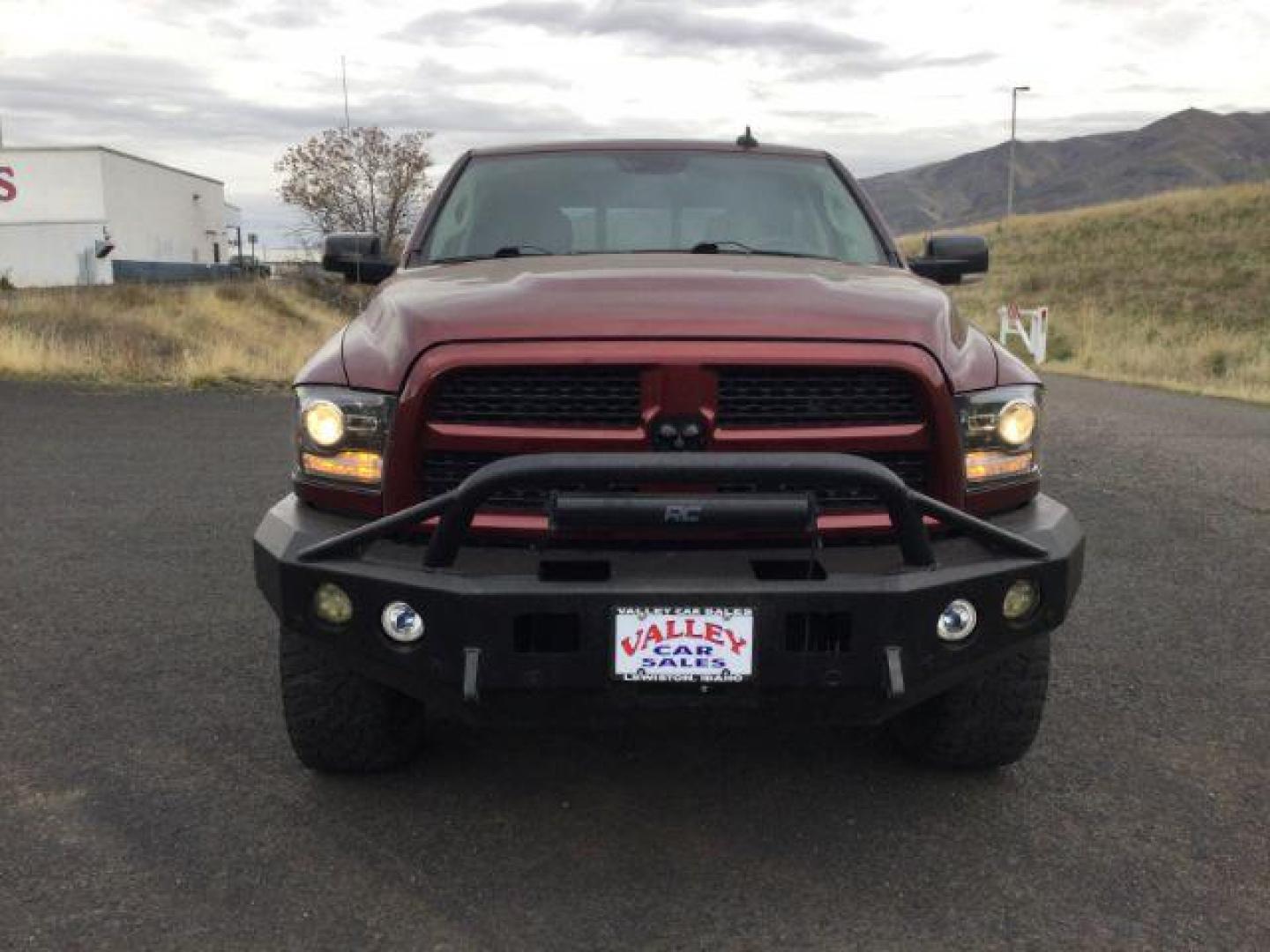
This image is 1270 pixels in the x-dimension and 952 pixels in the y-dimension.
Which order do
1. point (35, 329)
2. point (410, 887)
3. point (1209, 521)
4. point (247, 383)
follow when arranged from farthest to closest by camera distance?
point (35, 329) < point (247, 383) < point (1209, 521) < point (410, 887)

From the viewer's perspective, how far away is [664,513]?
231cm

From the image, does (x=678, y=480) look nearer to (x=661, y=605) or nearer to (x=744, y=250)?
(x=661, y=605)

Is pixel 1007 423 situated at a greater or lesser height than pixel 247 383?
greater

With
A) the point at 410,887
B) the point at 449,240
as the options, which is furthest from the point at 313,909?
the point at 449,240

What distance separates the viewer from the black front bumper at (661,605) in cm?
233

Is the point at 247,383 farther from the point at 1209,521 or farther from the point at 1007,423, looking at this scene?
the point at 1007,423

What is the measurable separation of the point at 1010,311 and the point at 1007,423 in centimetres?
1889

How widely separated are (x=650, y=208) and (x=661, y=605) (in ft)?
6.56

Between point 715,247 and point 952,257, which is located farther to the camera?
point 952,257

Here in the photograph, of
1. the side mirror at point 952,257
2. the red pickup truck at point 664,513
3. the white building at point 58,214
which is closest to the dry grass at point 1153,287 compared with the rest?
the side mirror at point 952,257

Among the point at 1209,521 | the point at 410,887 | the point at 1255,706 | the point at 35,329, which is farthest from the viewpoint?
the point at 35,329

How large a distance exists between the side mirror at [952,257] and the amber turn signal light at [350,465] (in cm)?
230

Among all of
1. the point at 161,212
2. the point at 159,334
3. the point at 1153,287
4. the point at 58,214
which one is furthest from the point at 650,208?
the point at 161,212

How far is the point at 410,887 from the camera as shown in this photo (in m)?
2.56
